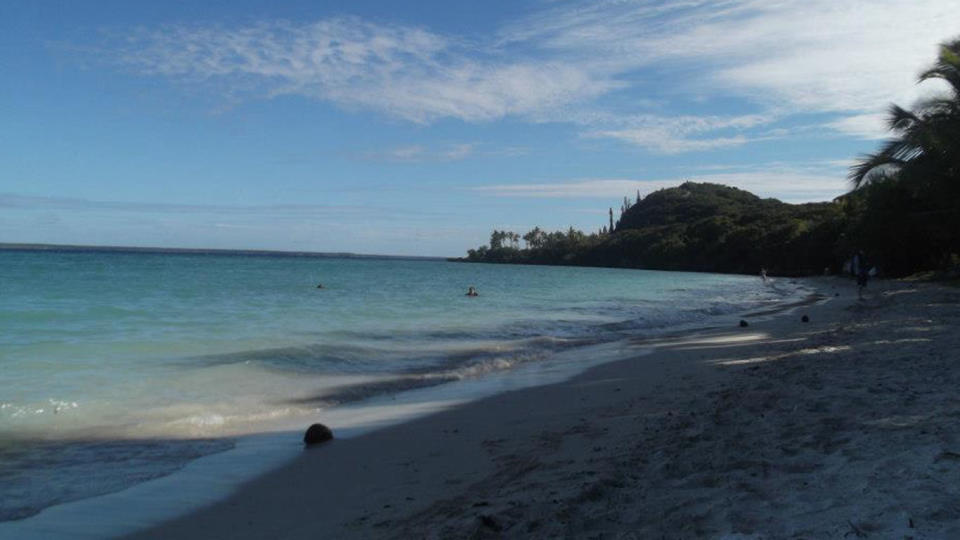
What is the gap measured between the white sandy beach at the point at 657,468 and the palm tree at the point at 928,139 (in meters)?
15.9

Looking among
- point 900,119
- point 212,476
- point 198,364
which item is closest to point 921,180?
point 900,119

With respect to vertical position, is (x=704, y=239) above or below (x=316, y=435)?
above

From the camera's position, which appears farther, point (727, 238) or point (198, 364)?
point (727, 238)

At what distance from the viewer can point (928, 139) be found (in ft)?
69.9

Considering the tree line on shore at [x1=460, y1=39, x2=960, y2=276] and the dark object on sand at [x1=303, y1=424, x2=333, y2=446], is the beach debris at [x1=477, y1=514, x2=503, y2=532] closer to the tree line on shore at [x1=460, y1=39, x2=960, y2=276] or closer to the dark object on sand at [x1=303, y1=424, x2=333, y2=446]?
Answer: the dark object on sand at [x1=303, y1=424, x2=333, y2=446]

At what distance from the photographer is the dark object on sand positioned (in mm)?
6113

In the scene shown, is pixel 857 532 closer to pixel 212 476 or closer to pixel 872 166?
pixel 212 476

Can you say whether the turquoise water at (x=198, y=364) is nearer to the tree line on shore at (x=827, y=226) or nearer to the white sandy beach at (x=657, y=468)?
the white sandy beach at (x=657, y=468)

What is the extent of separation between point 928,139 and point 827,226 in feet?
173

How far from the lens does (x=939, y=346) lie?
8680mm

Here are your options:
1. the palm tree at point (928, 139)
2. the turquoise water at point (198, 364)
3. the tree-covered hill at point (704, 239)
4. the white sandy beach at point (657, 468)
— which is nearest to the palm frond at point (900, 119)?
the palm tree at point (928, 139)

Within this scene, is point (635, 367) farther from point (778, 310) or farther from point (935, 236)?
point (935, 236)

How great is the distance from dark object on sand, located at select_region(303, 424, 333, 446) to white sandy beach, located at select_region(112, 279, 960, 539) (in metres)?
0.19

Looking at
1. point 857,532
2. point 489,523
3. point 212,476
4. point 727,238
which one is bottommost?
point 212,476
